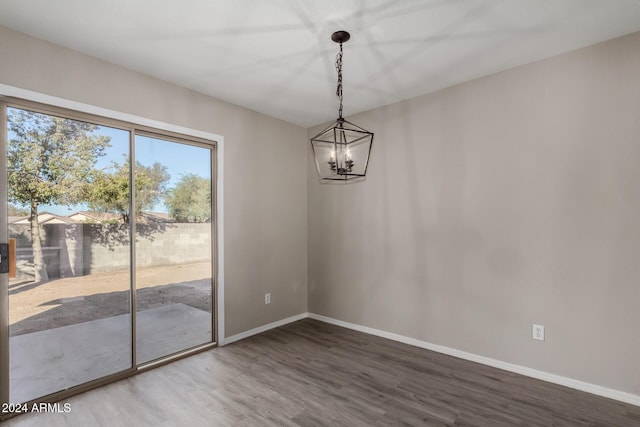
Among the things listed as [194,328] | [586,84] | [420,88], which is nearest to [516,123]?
[586,84]

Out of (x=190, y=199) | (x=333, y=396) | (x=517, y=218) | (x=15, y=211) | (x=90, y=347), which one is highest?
(x=190, y=199)

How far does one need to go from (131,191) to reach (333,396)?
7.95 feet

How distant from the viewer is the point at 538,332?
2.67m

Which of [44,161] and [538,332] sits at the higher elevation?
[44,161]

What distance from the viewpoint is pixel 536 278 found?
106 inches

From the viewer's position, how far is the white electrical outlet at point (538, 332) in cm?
265

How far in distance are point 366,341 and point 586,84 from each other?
10.1 feet

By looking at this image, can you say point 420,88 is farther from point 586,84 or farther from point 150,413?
point 150,413

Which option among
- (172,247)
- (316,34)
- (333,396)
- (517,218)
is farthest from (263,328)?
(316,34)

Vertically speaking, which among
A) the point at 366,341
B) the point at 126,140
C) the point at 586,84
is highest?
the point at 586,84

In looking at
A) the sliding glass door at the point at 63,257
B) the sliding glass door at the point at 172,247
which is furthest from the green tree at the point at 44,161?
the sliding glass door at the point at 172,247

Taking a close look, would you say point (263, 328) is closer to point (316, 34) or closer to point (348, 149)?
point (348, 149)

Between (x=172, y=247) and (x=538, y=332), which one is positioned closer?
(x=538, y=332)

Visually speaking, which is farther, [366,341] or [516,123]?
[366,341]
